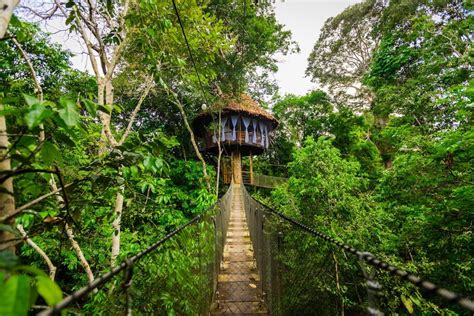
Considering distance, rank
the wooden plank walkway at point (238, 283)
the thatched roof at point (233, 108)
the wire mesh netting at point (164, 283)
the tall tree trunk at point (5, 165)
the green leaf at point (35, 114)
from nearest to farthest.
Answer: the green leaf at point (35, 114), the tall tree trunk at point (5, 165), the wire mesh netting at point (164, 283), the wooden plank walkway at point (238, 283), the thatched roof at point (233, 108)

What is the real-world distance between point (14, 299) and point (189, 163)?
12.4m

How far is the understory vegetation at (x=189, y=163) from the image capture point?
4.01ft

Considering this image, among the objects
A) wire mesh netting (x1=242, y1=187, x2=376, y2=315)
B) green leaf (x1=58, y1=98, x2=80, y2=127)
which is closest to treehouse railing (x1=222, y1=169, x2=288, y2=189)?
wire mesh netting (x1=242, y1=187, x2=376, y2=315)

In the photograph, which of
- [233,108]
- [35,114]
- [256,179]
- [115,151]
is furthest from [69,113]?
[256,179]

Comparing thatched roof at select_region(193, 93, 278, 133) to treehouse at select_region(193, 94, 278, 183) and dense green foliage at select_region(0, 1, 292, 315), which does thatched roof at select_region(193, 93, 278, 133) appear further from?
dense green foliage at select_region(0, 1, 292, 315)

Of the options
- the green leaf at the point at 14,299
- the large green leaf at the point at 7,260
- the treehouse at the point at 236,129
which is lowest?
the green leaf at the point at 14,299

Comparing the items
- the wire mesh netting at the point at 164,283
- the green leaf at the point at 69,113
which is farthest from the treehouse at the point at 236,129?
the green leaf at the point at 69,113

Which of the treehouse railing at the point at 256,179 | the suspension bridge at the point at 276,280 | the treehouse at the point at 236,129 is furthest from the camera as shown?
the treehouse railing at the point at 256,179

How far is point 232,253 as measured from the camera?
16.6 feet

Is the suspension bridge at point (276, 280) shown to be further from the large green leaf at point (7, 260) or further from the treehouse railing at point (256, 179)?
the treehouse railing at point (256, 179)

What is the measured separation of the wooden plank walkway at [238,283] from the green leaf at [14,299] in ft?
9.92

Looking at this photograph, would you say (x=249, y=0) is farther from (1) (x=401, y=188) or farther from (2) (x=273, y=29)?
(1) (x=401, y=188)

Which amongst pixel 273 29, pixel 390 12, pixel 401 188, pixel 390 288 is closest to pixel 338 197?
pixel 401 188

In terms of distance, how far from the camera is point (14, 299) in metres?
0.41
